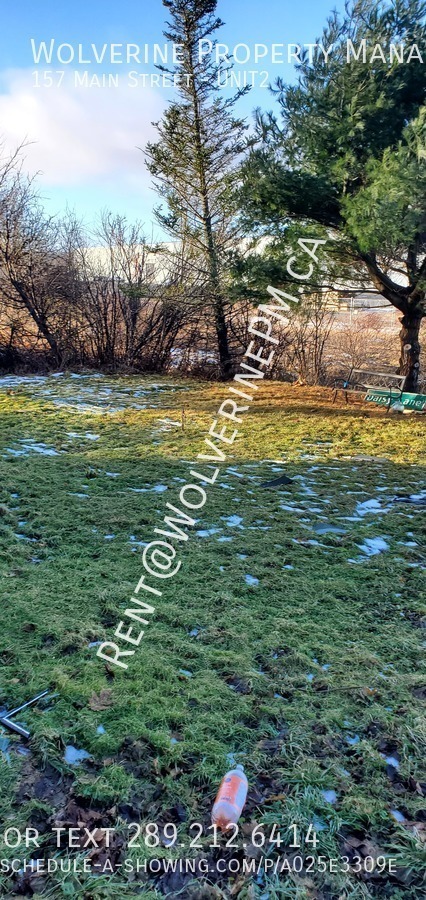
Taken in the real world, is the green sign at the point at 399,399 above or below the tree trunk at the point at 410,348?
below

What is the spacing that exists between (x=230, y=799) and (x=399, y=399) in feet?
21.7

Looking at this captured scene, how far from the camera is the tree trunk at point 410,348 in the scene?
7.18m

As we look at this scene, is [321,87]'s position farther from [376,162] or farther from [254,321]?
[254,321]

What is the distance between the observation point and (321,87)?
5.94 metres

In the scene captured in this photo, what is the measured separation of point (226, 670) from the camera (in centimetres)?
198

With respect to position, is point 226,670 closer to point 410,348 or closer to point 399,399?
point 399,399

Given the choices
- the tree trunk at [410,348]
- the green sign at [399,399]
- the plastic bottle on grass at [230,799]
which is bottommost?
the plastic bottle on grass at [230,799]

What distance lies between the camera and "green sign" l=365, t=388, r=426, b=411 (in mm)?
7020

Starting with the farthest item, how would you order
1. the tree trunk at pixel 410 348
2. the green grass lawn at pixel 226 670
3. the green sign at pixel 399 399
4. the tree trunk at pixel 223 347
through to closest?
the tree trunk at pixel 223 347 → the tree trunk at pixel 410 348 → the green sign at pixel 399 399 → the green grass lawn at pixel 226 670

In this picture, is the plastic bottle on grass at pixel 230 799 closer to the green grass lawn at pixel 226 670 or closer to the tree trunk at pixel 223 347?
the green grass lawn at pixel 226 670

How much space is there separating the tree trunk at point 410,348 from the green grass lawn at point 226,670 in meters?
3.78

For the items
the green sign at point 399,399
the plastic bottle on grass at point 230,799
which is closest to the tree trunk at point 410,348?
the green sign at point 399,399

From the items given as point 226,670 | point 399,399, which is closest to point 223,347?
point 399,399

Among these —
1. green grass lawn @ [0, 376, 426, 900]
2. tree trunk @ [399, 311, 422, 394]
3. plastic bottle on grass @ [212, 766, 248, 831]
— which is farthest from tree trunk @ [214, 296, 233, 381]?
plastic bottle on grass @ [212, 766, 248, 831]
